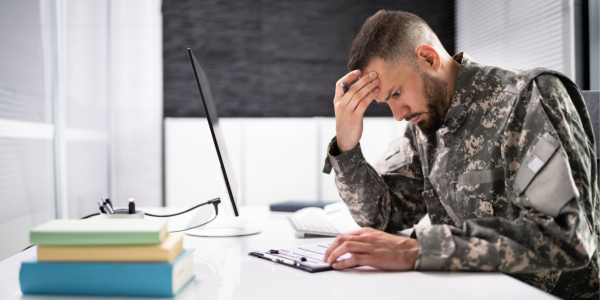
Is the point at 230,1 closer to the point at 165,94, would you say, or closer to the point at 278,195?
the point at 165,94

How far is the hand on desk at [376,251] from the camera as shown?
0.72 m

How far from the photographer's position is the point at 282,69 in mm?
3211

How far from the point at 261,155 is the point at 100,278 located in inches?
99.2

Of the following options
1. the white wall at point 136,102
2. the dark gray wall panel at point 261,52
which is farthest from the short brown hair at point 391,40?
the white wall at point 136,102

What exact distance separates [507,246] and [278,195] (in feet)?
8.10

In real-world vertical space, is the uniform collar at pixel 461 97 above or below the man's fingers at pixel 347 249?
above

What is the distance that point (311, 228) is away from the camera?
3.56 feet

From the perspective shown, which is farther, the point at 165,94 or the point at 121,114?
the point at 165,94

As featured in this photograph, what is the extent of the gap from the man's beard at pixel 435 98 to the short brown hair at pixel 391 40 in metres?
0.07

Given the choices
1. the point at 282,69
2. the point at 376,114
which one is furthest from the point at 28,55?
the point at 376,114

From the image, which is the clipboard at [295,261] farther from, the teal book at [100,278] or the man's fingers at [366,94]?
the man's fingers at [366,94]

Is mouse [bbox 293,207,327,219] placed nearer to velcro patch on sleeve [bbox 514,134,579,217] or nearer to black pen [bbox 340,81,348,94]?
black pen [bbox 340,81,348,94]

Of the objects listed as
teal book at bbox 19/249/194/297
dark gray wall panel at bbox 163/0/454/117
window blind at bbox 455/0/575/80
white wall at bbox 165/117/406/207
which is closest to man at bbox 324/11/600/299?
teal book at bbox 19/249/194/297

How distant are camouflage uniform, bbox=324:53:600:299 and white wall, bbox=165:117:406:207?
1742mm
